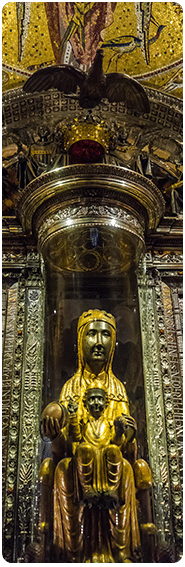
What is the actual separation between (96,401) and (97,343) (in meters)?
0.60

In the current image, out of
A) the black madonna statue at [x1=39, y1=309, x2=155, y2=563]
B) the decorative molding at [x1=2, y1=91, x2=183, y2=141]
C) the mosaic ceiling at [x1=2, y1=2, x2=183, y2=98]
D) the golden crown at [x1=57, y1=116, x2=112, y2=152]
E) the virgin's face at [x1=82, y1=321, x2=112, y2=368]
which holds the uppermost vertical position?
the mosaic ceiling at [x1=2, y1=2, x2=183, y2=98]

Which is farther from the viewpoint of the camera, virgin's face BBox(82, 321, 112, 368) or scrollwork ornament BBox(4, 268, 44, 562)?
virgin's face BBox(82, 321, 112, 368)

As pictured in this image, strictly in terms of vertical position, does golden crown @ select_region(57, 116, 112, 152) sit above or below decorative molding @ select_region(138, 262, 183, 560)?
above

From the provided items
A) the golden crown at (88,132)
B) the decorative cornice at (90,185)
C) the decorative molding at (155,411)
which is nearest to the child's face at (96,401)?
the decorative molding at (155,411)

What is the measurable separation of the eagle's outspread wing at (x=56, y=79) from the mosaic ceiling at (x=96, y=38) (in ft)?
0.32

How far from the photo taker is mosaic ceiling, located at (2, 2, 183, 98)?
4.95 meters

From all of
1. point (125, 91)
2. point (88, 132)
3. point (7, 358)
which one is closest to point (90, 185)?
point (88, 132)

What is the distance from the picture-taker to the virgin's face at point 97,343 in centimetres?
475

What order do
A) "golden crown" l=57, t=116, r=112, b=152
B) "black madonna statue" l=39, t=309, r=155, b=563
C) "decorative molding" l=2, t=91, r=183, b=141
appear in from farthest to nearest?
"decorative molding" l=2, t=91, r=183, b=141
"golden crown" l=57, t=116, r=112, b=152
"black madonna statue" l=39, t=309, r=155, b=563

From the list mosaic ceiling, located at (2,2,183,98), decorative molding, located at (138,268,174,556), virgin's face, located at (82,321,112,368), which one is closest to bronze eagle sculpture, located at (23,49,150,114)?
mosaic ceiling, located at (2,2,183,98)

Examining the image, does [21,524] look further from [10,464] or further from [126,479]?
[126,479]

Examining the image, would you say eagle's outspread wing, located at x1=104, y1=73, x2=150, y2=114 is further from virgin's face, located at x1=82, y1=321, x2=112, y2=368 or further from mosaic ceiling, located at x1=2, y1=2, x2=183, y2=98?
virgin's face, located at x1=82, y1=321, x2=112, y2=368

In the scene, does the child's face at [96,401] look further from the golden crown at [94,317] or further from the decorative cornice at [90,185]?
the decorative cornice at [90,185]

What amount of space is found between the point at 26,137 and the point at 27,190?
2.92ft
